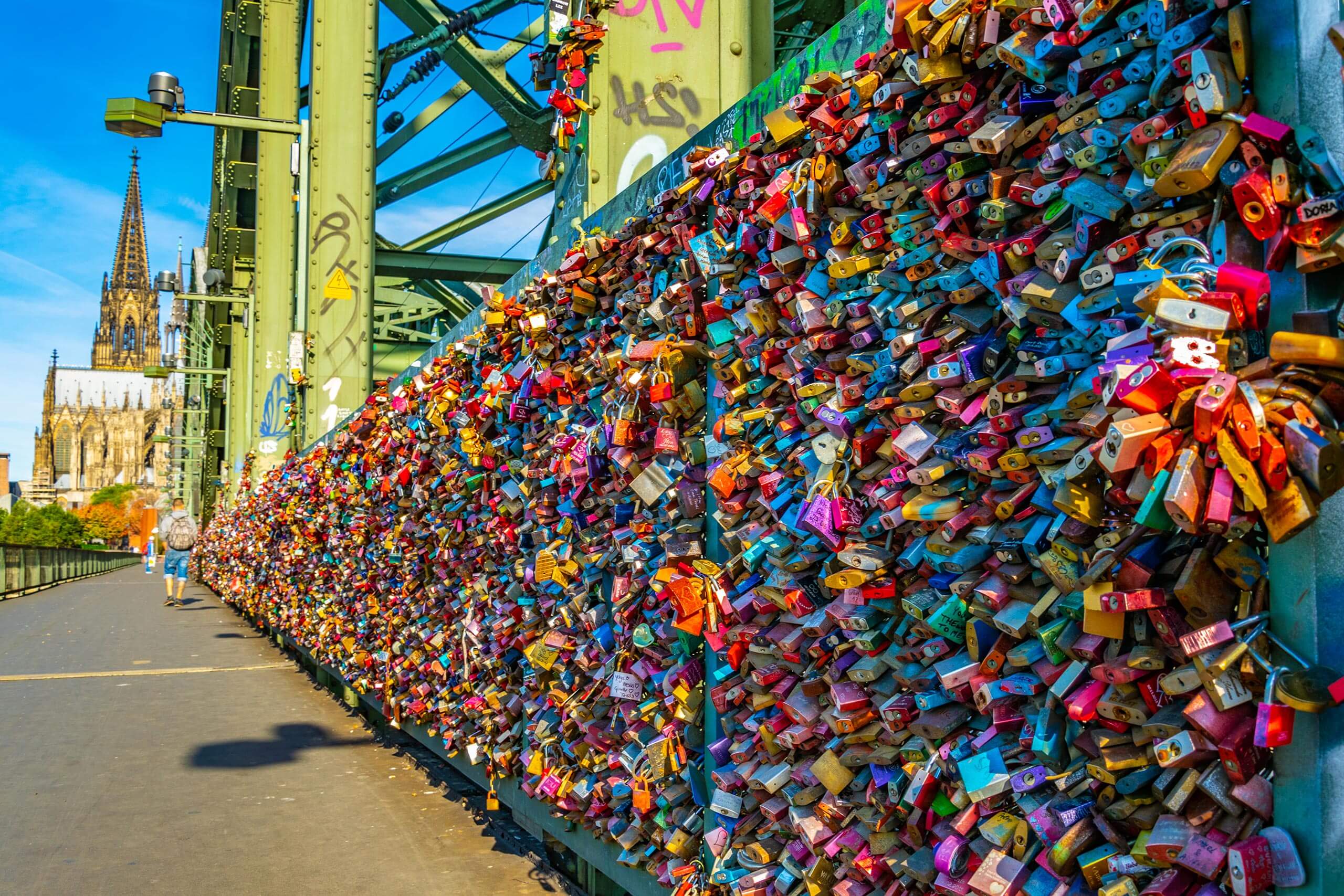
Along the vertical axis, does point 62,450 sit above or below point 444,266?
above

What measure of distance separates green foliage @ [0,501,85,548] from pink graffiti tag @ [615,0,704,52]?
5323 cm

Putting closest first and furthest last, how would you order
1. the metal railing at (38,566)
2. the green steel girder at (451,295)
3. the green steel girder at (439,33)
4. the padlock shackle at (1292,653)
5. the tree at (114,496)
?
1. the padlock shackle at (1292,653)
2. the green steel girder at (439,33)
3. the green steel girder at (451,295)
4. the metal railing at (38,566)
5. the tree at (114,496)

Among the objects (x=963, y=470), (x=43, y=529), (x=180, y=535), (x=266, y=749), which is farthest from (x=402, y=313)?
(x=43, y=529)

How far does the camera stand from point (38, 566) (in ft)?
93.6

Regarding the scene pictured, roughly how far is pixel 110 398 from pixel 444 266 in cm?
15512

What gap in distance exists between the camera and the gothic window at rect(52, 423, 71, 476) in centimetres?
15288

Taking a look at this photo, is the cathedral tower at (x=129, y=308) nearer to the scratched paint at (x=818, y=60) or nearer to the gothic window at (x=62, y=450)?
the gothic window at (x=62, y=450)

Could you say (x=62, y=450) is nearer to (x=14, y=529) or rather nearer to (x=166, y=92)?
(x=14, y=529)

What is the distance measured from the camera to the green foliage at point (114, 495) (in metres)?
133

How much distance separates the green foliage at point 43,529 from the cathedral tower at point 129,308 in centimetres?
8150

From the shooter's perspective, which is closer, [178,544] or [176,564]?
[178,544]

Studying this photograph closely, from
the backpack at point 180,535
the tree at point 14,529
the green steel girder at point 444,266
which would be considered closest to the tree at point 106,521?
the tree at point 14,529

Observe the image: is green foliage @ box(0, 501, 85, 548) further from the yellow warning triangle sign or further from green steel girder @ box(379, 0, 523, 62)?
the yellow warning triangle sign

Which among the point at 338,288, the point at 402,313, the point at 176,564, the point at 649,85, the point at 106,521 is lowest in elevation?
the point at 176,564
